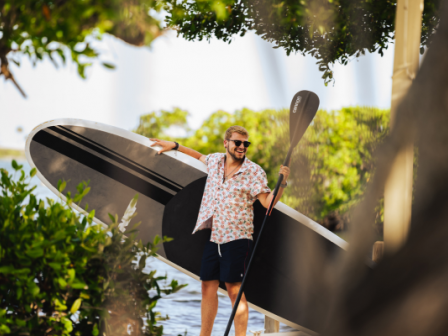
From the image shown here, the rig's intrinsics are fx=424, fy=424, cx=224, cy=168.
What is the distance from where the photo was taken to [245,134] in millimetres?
2656

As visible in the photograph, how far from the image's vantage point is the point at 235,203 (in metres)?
2.62

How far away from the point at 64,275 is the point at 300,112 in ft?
3.61

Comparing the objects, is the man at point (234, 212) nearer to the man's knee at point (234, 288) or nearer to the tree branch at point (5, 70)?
the man's knee at point (234, 288)

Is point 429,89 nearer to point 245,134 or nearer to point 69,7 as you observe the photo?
→ point 69,7

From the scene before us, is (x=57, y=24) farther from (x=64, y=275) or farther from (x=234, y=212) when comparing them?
(x=234, y=212)

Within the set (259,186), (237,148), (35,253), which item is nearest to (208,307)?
(259,186)

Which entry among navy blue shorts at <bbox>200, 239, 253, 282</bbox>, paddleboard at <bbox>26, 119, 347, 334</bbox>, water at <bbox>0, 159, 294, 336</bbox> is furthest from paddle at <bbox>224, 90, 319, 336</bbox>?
water at <bbox>0, 159, 294, 336</bbox>

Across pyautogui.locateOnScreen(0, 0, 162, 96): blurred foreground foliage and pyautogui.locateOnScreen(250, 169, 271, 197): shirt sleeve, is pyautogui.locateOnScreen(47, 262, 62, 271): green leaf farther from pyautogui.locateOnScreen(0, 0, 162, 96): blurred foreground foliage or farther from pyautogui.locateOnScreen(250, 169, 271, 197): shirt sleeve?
pyautogui.locateOnScreen(250, 169, 271, 197): shirt sleeve

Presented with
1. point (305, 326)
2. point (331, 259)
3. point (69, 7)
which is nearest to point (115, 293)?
point (305, 326)

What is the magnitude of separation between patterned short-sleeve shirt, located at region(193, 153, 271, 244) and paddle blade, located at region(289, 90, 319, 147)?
901mm

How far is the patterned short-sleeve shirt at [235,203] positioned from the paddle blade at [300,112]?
90 centimetres

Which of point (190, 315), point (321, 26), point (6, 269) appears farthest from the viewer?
Answer: point (190, 315)

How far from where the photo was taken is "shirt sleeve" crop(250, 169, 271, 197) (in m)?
2.59

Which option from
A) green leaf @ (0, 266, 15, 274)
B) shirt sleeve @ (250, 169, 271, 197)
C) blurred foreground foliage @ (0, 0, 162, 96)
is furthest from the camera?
shirt sleeve @ (250, 169, 271, 197)
